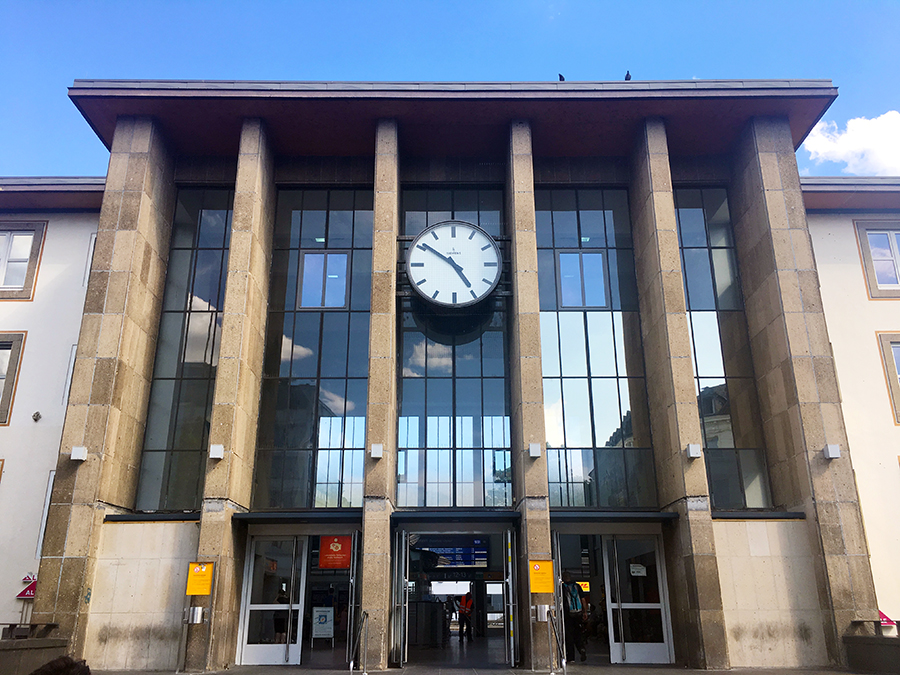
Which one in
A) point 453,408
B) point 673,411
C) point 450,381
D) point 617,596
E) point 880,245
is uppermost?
point 880,245

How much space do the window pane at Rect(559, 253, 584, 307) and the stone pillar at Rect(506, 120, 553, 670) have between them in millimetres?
1995

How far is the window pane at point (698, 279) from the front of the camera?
20859mm

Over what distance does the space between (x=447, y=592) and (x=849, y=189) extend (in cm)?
1933

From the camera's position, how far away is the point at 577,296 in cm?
2105

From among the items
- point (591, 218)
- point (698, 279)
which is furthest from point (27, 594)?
point (698, 279)

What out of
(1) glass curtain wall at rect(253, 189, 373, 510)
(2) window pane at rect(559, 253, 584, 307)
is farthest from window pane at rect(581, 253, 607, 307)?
(1) glass curtain wall at rect(253, 189, 373, 510)

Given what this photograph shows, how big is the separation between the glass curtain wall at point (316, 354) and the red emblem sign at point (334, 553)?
923mm

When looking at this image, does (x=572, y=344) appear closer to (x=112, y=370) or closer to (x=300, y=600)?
(x=300, y=600)

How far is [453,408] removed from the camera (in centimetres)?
1998

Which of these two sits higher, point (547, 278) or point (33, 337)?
point (547, 278)

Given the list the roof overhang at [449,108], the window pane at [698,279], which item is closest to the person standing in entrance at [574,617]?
the window pane at [698,279]

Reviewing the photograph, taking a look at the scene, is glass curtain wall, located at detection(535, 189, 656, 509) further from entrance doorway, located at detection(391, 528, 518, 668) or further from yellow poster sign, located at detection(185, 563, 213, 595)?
yellow poster sign, located at detection(185, 563, 213, 595)

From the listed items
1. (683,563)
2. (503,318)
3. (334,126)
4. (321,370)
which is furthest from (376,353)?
(683,563)

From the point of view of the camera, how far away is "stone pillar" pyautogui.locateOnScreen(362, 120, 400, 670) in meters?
16.3
